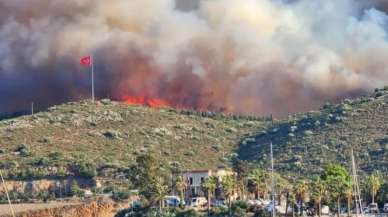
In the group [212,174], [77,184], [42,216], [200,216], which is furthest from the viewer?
[77,184]

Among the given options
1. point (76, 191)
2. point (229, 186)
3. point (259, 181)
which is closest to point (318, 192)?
point (229, 186)

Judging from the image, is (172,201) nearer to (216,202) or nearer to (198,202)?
(198,202)

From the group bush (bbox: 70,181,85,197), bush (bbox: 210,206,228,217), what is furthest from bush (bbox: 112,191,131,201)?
bush (bbox: 210,206,228,217)

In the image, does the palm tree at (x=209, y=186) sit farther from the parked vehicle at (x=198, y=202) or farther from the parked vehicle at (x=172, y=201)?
the parked vehicle at (x=172, y=201)

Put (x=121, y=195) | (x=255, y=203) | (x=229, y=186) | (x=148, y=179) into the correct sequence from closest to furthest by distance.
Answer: (x=255, y=203), (x=229, y=186), (x=148, y=179), (x=121, y=195)

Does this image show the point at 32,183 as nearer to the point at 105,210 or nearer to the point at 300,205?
the point at 105,210

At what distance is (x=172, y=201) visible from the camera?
16975 centimetres

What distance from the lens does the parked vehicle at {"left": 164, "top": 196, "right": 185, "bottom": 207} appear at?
167m

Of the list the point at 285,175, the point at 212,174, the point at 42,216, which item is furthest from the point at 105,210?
the point at 285,175

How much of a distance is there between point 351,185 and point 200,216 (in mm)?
22235

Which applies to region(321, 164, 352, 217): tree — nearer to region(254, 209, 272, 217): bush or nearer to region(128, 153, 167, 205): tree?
region(254, 209, 272, 217): bush

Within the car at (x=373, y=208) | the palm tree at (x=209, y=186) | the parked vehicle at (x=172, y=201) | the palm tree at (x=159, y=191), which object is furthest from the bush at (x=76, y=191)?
the car at (x=373, y=208)

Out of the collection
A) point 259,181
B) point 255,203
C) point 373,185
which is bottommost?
point 255,203

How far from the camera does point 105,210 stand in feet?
558
